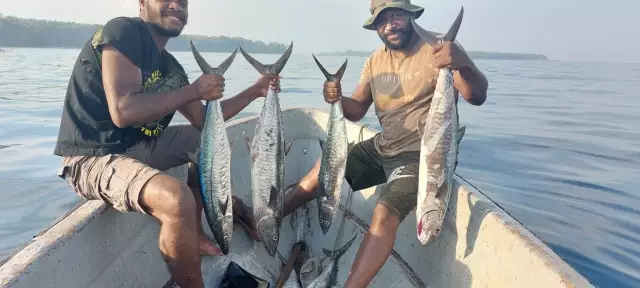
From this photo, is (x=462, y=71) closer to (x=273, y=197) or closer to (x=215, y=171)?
(x=273, y=197)

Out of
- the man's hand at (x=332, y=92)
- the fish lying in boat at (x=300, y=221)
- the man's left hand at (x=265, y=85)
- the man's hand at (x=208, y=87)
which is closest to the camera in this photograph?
the man's hand at (x=208, y=87)

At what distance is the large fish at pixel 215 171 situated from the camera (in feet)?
10.4

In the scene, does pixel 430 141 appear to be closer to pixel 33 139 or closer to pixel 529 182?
pixel 529 182

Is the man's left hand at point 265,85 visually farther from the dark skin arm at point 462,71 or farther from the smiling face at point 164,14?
the dark skin arm at point 462,71

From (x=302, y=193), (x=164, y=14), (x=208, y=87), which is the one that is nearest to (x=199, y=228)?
(x=302, y=193)

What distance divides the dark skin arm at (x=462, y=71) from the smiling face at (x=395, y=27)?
2.19 feet

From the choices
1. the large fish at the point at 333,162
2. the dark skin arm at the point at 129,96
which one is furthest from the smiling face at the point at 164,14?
the large fish at the point at 333,162

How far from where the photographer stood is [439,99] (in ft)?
11.1

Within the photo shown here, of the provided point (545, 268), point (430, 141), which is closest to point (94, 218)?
point (430, 141)

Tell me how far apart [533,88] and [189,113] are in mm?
26634

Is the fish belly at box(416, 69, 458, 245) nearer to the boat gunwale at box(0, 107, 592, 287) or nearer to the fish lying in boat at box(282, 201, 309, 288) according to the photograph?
the boat gunwale at box(0, 107, 592, 287)

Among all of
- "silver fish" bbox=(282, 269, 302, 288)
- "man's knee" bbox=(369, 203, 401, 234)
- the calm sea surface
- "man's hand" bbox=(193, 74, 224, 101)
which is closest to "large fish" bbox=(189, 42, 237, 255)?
"man's hand" bbox=(193, 74, 224, 101)

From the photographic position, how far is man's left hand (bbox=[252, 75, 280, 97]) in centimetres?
349

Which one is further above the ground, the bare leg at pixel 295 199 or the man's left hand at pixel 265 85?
the man's left hand at pixel 265 85
